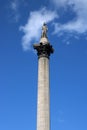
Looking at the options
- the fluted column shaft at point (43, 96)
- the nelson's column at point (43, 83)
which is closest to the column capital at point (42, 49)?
the nelson's column at point (43, 83)

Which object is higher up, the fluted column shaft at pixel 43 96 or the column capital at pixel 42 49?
the column capital at pixel 42 49

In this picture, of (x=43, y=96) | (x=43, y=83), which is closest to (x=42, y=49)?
(x=43, y=83)

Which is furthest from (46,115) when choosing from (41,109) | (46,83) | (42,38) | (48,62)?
(42,38)

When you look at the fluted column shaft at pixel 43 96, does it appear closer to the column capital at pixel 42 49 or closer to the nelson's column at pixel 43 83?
the nelson's column at pixel 43 83

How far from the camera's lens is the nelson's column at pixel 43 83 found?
39625mm

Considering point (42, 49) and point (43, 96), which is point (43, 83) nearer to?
point (43, 96)

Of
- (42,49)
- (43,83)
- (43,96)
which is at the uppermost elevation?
(42,49)

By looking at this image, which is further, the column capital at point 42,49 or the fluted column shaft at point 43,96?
the column capital at point 42,49

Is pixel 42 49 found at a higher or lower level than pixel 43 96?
higher

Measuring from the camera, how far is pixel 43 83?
4116 centimetres

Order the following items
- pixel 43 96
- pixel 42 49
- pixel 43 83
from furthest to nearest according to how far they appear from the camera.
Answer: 1. pixel 42 49
2. pixel 43 83
3. pixel 43 96

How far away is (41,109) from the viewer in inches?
1570

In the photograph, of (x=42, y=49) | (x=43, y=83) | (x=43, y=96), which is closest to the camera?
(x=43, y=96)

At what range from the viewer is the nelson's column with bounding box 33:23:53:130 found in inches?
1560
